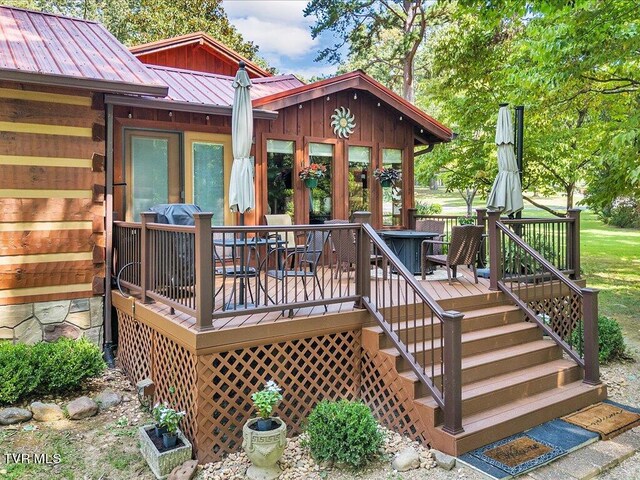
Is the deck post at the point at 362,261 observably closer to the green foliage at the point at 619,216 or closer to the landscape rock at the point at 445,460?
the landscape rock at the point at 445,460

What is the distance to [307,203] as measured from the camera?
26.4 ft

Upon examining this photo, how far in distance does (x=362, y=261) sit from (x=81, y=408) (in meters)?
3.12

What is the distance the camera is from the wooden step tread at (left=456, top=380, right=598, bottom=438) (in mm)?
4160

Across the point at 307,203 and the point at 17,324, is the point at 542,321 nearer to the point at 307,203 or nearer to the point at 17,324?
the point at 307,203

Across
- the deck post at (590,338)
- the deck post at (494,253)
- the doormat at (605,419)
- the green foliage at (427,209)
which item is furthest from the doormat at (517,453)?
the green foliage at (427,209)

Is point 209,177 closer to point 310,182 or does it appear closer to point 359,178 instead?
point 310,182

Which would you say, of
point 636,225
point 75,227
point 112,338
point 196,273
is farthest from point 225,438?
point 636,225

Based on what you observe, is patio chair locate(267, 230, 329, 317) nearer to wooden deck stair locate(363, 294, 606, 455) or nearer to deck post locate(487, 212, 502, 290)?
wooden deck stair locate(363, 294, 606, 455)

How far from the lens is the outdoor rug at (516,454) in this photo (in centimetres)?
375

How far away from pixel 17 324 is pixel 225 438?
2.80m

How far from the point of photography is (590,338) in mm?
5293

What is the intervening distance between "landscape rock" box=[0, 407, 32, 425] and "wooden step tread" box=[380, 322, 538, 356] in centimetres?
344

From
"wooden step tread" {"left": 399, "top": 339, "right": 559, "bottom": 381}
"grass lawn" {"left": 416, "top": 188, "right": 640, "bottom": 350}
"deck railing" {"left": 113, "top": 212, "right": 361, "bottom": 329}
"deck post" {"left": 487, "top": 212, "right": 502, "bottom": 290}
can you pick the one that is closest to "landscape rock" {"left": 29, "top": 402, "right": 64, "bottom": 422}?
"deck railing" {"left": 113, "top": 212, "right": 361, "bottom": 329}

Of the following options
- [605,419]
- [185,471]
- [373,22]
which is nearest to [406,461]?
[185,471]
